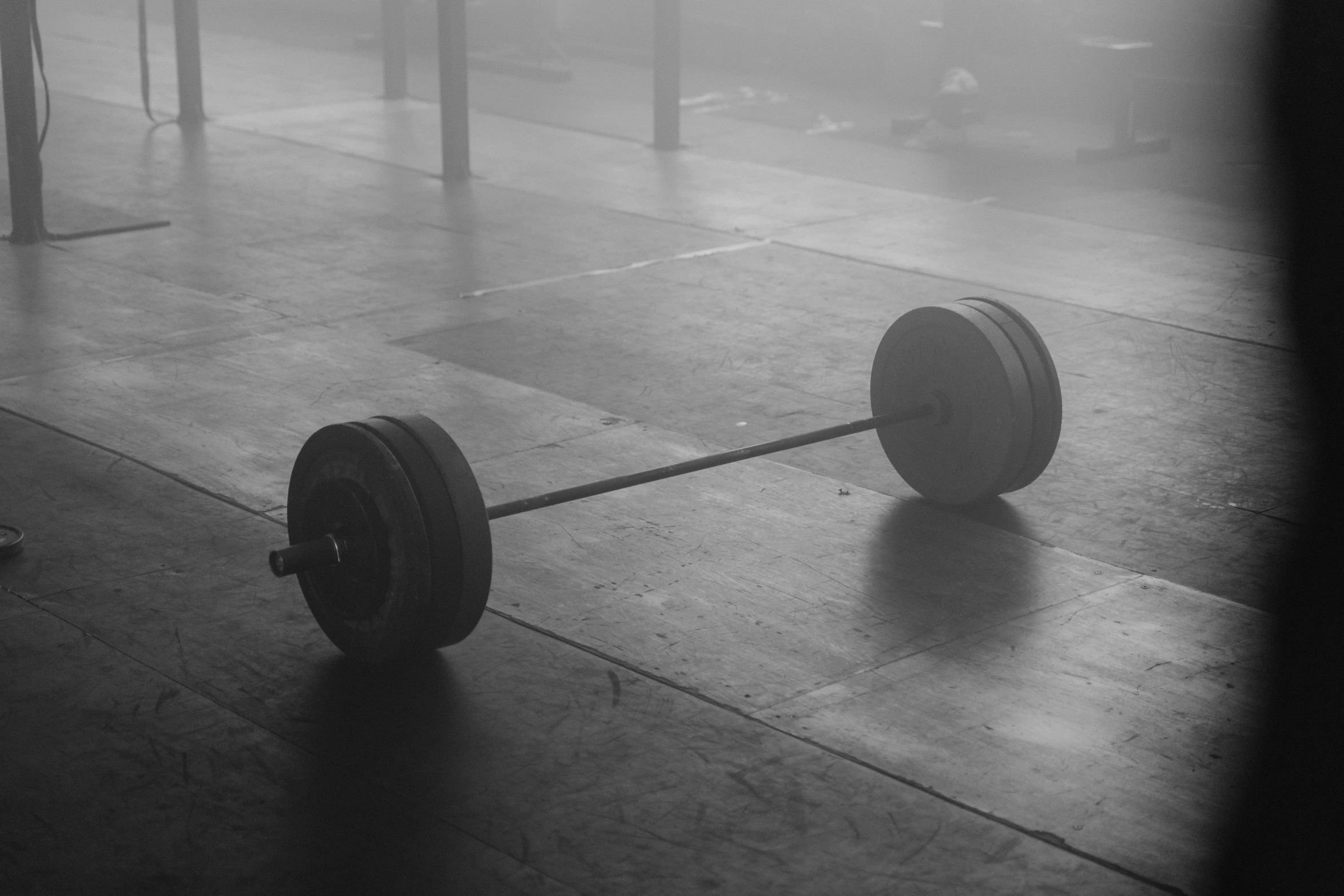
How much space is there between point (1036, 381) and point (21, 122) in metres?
4.92

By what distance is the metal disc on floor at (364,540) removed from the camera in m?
3.11

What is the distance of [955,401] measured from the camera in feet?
13.5

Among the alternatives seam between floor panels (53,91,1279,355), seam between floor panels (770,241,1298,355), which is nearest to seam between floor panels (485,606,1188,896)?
seam between floor panels (53,91,1279,355)

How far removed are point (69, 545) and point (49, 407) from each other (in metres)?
1.18

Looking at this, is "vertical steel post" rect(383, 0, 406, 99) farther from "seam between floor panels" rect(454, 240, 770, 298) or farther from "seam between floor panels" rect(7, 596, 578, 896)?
"seam between floor panels" rect(7, 596, 578, 896)

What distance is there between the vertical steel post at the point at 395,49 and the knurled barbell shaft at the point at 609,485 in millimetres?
7573

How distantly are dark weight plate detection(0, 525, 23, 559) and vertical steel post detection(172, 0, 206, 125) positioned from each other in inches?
261

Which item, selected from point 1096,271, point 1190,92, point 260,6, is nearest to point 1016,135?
point 1190,92

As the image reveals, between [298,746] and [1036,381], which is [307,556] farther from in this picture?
[1036,381]

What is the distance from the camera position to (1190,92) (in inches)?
396

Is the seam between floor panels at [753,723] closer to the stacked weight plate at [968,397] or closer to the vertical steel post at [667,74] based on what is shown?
the stacked weight plate at [968,397]

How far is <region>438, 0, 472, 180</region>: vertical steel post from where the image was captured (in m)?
8.48

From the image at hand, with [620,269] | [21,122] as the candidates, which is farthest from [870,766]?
[21,122]

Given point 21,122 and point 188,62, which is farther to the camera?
point 188,62
